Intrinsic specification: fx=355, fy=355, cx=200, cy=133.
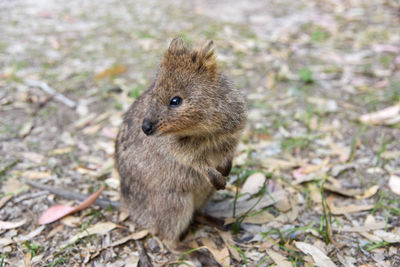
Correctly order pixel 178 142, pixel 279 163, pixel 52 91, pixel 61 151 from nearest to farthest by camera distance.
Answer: pixel 178 142, pixel 279 163, pixel 61 151, pixel 52 91

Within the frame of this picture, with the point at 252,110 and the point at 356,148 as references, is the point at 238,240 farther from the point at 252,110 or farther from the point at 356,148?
the point at 252,110

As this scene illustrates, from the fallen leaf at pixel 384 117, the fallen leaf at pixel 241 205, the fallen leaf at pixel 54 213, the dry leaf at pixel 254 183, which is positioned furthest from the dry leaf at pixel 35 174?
the fallen leaf at pixel 384 117

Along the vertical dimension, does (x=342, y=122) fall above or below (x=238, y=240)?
above

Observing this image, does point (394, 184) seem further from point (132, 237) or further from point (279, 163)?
point (132, 237)

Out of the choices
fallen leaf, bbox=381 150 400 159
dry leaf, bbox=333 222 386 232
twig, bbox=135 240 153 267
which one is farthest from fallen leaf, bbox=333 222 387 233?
twig, bbox=135 240 153 267

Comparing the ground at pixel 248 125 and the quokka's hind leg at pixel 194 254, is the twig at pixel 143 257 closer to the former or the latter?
the ground at pixel 248 125

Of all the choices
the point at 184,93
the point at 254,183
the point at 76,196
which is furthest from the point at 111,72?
the point at 184,93

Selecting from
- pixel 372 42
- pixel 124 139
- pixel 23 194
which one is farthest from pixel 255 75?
pixel 23 194
